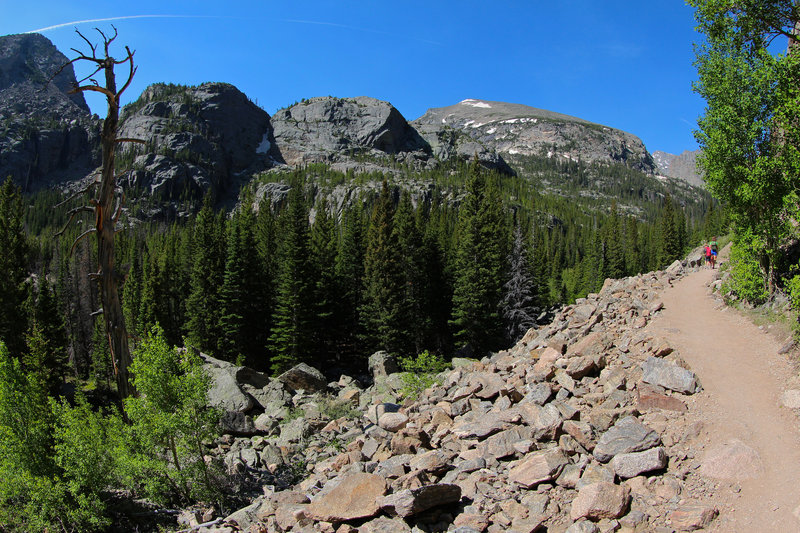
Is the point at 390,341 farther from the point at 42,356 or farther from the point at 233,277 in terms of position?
the point at 42,356

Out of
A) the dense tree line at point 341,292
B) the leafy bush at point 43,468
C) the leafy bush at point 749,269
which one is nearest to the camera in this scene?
the leafy bush at point 43,468

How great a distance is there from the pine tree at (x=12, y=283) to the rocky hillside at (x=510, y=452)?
25.0m

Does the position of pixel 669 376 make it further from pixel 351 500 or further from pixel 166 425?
pixel 166 425

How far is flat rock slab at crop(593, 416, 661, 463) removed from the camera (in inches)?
321

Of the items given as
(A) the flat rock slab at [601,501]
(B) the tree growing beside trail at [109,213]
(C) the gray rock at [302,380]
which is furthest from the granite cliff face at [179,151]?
(A) the flat rock slab at [601,501]

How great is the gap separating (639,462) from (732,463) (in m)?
1.43

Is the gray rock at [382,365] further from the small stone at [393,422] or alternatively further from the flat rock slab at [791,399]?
the flat rock slab at [791,399]

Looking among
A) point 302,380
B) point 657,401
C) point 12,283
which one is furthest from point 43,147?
point 657,401

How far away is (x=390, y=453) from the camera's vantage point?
10.2 meters

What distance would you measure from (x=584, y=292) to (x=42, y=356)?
239 feet

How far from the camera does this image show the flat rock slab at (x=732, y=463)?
285 inches

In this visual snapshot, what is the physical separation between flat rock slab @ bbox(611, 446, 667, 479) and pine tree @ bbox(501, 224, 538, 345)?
27465 mm

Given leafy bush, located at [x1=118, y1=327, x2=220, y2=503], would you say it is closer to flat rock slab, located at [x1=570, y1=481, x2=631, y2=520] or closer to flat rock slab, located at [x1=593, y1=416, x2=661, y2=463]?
flat rock slab, located at [x1=570, y1=481, x2=631, y2=520]

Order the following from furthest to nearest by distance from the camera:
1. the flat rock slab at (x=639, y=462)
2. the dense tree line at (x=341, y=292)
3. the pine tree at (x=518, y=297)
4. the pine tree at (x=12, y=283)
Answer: the pine tree at (x=518, y=297)
the dense tree line at (x=341, y=292)
the pine tree at (x=12, y=283)
the flat rock slab at (x=639, y=462)
